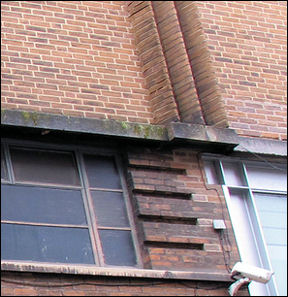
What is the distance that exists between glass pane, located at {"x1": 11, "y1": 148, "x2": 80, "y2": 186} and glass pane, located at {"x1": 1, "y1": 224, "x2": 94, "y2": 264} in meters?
0.69

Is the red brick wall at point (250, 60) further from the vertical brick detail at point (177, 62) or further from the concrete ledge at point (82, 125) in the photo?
the concrete ledge at point (82, 125)

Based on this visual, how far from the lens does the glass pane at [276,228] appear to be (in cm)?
1184

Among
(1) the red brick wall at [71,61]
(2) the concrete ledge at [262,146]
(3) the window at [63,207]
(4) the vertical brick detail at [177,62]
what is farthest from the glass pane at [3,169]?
(2) the concrete ledge at [262,146]

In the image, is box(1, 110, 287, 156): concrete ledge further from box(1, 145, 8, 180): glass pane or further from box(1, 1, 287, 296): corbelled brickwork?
box(1, 145, 8, 180): glass pane

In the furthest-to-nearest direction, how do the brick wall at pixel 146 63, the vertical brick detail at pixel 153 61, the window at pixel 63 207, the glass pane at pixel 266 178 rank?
the glass pane at pixel 266 178
the vertical brick detail at pixel 153 61
the brick wall at pixel 146 63
the window at pixel 63 207

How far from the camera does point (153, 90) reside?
40.9 feet

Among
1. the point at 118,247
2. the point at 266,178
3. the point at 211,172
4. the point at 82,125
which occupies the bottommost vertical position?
the point at 118,247

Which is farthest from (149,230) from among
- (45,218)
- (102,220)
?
(45,218)

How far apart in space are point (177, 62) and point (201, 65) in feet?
1.18

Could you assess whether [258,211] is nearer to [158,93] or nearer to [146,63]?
[158,93]

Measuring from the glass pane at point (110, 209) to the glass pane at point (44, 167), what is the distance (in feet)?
1.06

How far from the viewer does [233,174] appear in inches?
487

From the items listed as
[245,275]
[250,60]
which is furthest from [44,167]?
[250,60]

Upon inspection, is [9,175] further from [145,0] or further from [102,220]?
[145,0]
